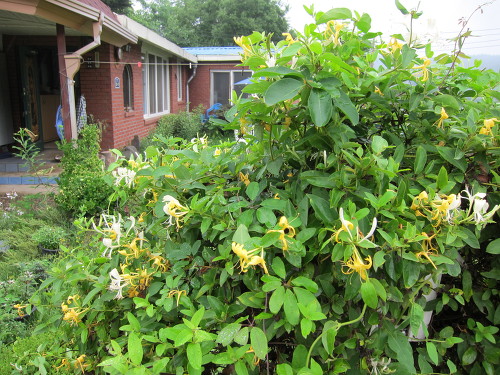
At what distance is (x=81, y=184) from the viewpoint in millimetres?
5473

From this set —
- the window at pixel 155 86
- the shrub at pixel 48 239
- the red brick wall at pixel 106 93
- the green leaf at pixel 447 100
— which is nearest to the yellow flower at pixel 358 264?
the green leaf at pixel 447 100

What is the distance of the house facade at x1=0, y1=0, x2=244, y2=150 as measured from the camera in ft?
21.1

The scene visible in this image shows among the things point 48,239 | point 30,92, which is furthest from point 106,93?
point 48,239

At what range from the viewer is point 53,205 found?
5934 millimetres

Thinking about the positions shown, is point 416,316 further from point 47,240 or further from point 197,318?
point 47,240

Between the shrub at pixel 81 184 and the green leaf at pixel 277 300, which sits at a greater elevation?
the green leaf at pixel 277 300

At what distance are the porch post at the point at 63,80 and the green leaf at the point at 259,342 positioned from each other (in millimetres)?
6393

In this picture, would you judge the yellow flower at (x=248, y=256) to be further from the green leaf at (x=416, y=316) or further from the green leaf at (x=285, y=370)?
the green leaf at (x=416, y=316)

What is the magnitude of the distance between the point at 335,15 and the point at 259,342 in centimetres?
82

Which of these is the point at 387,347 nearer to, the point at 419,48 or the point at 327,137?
the point at 327,137

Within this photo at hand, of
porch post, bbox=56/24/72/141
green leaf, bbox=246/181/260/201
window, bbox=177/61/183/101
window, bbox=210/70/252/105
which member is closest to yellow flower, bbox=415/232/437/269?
green leaf, bbox=246/181/260/201

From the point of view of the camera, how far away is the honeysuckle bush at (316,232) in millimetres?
980

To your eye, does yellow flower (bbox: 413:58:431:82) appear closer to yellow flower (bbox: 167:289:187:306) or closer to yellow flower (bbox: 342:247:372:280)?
yellow flower (bbox: 342:247:372:280)

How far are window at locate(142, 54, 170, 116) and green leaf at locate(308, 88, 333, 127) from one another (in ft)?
39.8
